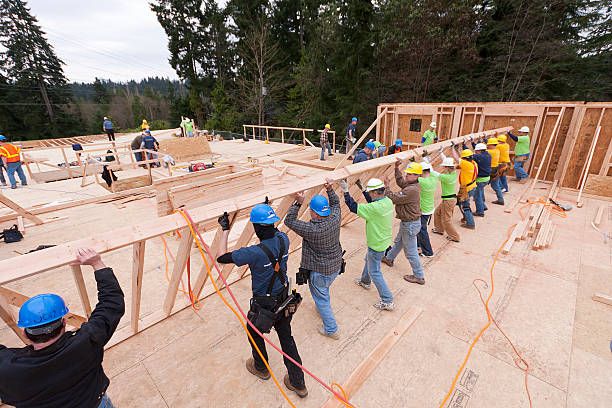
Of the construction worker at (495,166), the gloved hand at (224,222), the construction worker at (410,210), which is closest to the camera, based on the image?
the gloved hand at (224,222)

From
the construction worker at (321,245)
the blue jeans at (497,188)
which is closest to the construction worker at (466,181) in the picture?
the blue jeans at (497,188)

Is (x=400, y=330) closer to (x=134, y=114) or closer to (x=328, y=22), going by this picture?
(x=328, y=22)

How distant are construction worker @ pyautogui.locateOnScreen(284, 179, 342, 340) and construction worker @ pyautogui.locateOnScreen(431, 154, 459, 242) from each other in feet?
10.4

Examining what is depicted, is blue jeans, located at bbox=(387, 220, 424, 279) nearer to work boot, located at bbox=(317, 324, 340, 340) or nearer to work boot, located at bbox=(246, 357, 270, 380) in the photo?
work boot, located at bbox=(317, 324, 340, 340)

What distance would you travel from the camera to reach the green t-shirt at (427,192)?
490 centimetres

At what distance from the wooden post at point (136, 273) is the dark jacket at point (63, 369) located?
0.90 meters

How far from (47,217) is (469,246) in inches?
425

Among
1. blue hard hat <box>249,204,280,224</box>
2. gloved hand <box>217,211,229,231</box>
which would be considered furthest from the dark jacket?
A: blue hard hat <box>249,204,280,224</box>

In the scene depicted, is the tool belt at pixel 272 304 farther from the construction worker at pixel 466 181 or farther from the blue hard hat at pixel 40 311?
the construction worker at pixel 466 181

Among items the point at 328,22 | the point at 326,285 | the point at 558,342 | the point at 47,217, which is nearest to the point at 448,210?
the point at 558,342

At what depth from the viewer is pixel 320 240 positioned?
10.2ft

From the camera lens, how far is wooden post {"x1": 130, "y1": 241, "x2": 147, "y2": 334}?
2.89m

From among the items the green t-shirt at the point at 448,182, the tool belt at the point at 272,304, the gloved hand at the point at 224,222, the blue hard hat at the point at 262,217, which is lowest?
the tool belt at the point at 272,304

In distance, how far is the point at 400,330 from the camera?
364 centimetres
